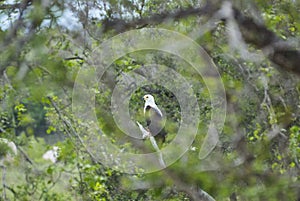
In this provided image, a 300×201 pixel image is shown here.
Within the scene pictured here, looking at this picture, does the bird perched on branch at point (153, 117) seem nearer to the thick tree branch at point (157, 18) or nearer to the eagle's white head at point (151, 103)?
the eagle's white head at point (151, 103)

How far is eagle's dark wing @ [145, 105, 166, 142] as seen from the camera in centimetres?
93

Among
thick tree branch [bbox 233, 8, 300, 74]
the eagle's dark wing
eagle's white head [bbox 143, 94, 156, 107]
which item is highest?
thick tree branch [bbox 233, 8, 300, 74]

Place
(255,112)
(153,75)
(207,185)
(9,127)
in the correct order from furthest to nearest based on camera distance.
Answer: (9,127) < (255,112) < (153,75) < (207,185)

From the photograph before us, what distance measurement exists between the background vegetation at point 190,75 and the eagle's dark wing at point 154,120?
4 centimetres

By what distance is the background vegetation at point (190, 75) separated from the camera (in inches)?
22.7

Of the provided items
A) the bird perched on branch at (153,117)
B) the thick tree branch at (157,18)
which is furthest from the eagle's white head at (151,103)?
the thick tree branch at (157,18)

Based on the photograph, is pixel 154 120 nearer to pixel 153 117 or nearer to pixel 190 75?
pixel 153 117

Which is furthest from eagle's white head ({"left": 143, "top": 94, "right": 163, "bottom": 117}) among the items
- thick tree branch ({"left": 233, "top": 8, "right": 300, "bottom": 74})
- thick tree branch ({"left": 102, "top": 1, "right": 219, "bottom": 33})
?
thick tree branch ({"left": 233, "top": 8, "right": 300, "bottom": 74})

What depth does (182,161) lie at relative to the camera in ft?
2.44

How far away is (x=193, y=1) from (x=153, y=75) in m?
0.33

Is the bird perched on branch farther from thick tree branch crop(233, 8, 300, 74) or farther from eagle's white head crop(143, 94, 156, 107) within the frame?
thick tree branch crop(233, 8, 300, 74)

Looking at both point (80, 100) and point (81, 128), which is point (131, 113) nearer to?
point (80, 100)

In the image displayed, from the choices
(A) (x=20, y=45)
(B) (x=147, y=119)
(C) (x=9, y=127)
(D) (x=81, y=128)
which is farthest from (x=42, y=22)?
(C) (x=9, y=127)

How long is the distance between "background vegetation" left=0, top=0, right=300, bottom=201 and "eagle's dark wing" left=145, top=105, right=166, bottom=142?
0.12ft
